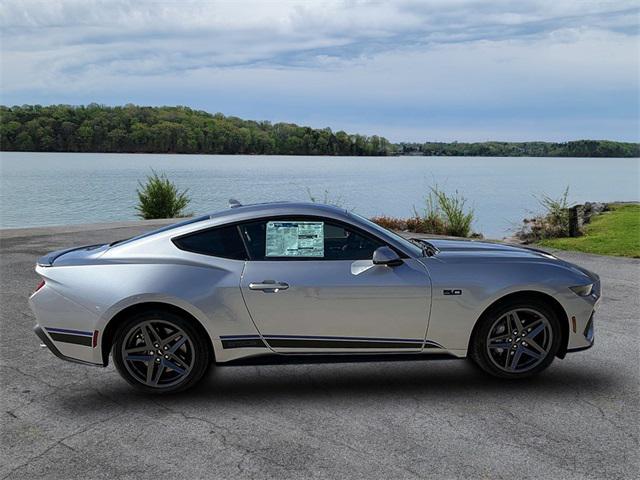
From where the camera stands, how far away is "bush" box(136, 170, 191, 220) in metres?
22.5

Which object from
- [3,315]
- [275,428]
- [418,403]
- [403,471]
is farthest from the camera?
[3,315]

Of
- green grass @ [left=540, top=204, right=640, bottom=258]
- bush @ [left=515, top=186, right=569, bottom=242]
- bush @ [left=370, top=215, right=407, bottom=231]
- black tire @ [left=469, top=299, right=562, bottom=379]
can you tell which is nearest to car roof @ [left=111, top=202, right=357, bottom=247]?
black tire @ [left=469, top=299, right=562, bottom=379]

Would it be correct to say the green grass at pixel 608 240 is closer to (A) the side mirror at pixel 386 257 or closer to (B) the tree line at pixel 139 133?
(A) the side mirror at pixel 386 257

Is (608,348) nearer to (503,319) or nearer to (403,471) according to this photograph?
(503,319)

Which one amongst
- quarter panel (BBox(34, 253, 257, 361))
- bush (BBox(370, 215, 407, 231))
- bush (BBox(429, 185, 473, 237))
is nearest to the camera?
quarter panel (BBox(34, 253, 257, 361))

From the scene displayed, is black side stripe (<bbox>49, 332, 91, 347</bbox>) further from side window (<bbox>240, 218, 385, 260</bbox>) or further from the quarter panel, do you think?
side window (<bbox>240, 218, 385, 260</bbox>)

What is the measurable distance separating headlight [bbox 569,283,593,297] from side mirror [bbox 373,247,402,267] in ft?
4.81

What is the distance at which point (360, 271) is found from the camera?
16.9 feet

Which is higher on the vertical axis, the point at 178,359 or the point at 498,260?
the point at 498,260

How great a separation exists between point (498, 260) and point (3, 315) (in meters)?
5.87

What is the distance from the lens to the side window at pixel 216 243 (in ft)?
17.1

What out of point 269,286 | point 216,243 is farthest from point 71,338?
point 269,286

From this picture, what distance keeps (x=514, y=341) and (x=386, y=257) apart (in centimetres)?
128

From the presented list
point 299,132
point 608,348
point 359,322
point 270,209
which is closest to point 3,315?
point 270,209
